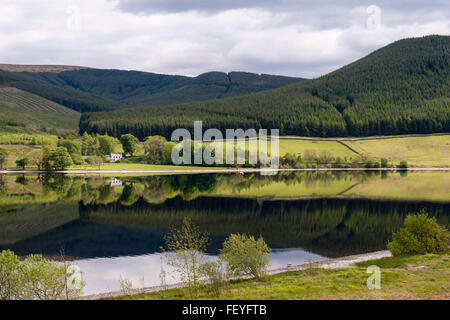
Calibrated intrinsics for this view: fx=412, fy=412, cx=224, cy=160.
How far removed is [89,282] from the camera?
3000 centimetres

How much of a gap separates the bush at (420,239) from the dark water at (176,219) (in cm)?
573

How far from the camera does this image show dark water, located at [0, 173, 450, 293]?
1519 inches

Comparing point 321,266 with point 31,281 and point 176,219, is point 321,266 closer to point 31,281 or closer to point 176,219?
point 31,281

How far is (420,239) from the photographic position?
33281mm

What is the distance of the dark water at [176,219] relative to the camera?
127 feet

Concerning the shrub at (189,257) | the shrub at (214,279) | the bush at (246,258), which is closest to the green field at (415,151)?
the bush at (246,258)

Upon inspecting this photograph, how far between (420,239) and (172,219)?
107 feet

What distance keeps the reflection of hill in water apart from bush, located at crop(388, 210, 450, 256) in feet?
18.7

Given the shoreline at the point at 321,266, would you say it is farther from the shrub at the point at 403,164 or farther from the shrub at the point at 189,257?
the shrub at the point at 403,164

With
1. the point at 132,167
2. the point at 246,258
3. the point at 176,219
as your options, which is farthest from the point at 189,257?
the point at 132,167

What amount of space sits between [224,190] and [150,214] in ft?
104

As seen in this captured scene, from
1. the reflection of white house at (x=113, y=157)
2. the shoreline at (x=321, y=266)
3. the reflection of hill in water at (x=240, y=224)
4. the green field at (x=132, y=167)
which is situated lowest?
the reflection of hill in water at (x=240, y=224)
